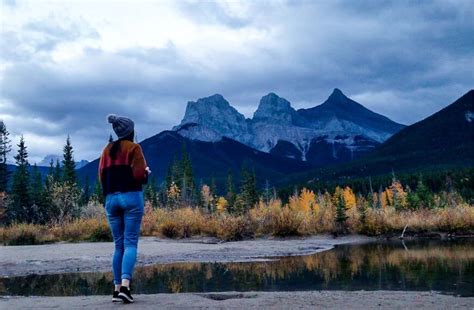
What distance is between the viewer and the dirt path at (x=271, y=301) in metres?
6.27

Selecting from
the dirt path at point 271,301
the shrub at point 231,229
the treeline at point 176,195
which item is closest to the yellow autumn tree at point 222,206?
the treeline at point 176,195

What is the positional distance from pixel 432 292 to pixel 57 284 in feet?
22.8

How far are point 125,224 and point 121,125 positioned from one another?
1.39m

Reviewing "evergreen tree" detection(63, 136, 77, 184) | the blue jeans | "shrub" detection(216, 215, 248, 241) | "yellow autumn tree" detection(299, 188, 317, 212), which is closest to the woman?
the blue jeans

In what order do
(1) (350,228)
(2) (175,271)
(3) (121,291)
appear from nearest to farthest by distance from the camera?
1. (3) (121,291)
2. (2) (175,271)
3. (1) (350,228)

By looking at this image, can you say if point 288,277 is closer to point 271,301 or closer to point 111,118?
point 271,301

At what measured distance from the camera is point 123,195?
6.85 m

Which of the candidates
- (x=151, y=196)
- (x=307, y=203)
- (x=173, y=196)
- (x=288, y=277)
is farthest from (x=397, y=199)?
(x=288, y=277)

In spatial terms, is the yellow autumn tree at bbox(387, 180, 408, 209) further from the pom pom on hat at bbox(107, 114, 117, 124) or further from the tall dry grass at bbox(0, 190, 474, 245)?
the pom pom on hat at bbox(107, 114, 117, 124)

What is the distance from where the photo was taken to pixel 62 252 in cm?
1593

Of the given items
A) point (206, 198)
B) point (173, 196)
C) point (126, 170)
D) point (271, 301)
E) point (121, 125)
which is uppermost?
point (206, 198)

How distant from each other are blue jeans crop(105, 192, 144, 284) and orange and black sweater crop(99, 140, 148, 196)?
10 cm

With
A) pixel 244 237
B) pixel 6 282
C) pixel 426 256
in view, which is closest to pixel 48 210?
pixel 244 237

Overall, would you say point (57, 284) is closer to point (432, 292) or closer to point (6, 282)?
point (6, 282)
